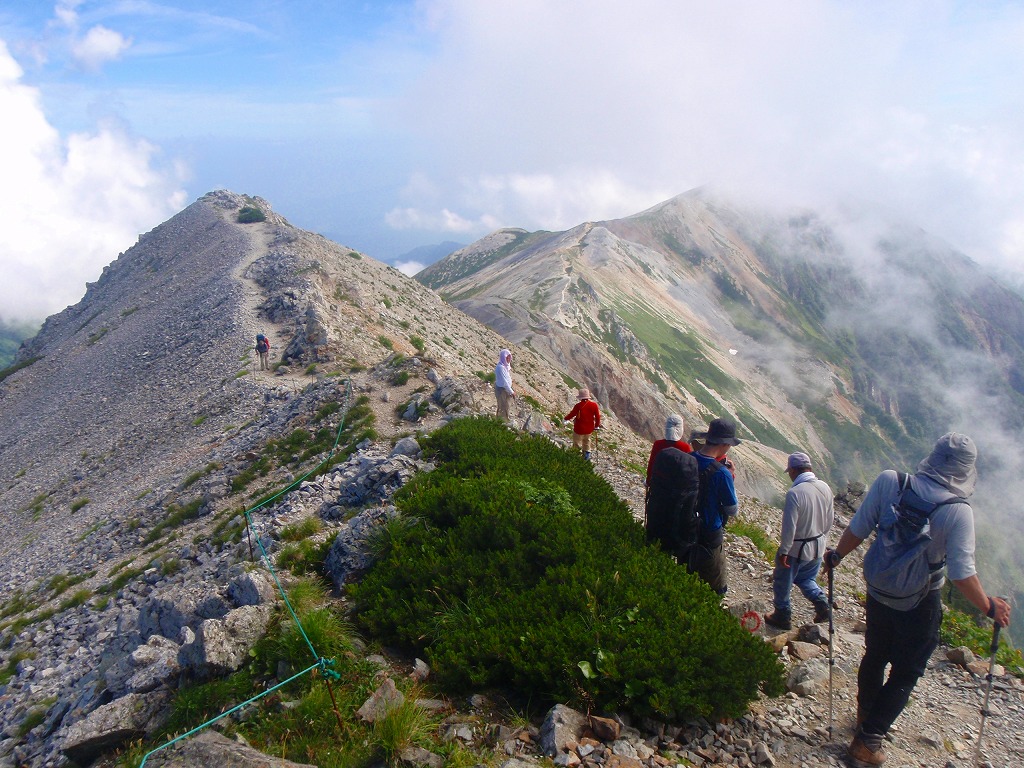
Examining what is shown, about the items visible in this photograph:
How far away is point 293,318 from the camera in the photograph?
3027 centimetres

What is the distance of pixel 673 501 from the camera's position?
7.46m

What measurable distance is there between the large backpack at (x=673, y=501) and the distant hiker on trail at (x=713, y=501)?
16cm

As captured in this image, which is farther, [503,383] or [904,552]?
[503,383]

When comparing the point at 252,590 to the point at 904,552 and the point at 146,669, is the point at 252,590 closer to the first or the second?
the point at 146,669

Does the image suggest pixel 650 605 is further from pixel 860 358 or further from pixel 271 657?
pixel 860 358

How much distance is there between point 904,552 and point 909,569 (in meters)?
0.15

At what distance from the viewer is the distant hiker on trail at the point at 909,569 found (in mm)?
5070

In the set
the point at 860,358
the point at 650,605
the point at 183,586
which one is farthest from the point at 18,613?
the point at 860,358

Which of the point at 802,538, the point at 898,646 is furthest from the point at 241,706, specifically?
the point at 802,538

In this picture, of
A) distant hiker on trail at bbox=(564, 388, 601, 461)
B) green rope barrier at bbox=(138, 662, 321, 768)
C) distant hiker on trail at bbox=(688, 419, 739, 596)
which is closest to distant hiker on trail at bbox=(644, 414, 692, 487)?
distant hiker on trail at bbox=(688, 419, 739, 596)

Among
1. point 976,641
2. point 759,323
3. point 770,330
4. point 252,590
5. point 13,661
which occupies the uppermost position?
point 759,323

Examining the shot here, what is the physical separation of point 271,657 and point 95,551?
13575mm

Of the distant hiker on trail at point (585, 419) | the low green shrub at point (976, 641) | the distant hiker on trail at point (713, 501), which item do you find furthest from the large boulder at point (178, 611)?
the low green shrub at point (976, 641)

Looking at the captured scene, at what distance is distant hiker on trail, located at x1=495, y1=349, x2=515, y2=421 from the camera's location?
16094 millimetres
